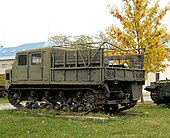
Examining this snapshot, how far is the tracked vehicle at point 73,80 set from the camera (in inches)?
523

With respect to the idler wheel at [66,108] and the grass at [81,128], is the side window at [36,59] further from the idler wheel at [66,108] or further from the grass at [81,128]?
the grass at [81,128]

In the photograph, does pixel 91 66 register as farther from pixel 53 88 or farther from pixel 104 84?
pixel 53 88

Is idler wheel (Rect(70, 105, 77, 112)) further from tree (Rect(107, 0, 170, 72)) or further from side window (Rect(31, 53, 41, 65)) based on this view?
tree (Rect(107, 0, 170, 72))

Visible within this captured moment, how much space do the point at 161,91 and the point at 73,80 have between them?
19.1ft

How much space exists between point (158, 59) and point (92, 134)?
35.8ft

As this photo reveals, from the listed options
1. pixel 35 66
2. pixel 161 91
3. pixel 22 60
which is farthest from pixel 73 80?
pixel 161 91

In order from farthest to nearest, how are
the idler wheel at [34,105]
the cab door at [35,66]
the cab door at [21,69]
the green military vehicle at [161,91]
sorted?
the green military vehicle at [161,91] < the cab door at [21,69] < the idler wheel at [34,105] < the cab door at [35,66]

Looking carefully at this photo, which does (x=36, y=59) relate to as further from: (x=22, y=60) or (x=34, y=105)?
(x=34, y=105)

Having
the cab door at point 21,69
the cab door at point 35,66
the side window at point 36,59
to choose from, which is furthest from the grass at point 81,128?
the cab door at point 21,69

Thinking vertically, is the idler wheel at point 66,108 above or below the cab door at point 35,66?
below

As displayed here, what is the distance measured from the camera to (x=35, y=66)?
15.2 m

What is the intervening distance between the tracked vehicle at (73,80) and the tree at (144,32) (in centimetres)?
363

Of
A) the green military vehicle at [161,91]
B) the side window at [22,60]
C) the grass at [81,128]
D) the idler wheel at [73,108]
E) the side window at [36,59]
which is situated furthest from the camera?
the green military vehicle at [161,91]

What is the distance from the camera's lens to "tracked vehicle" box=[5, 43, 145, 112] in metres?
13.3
